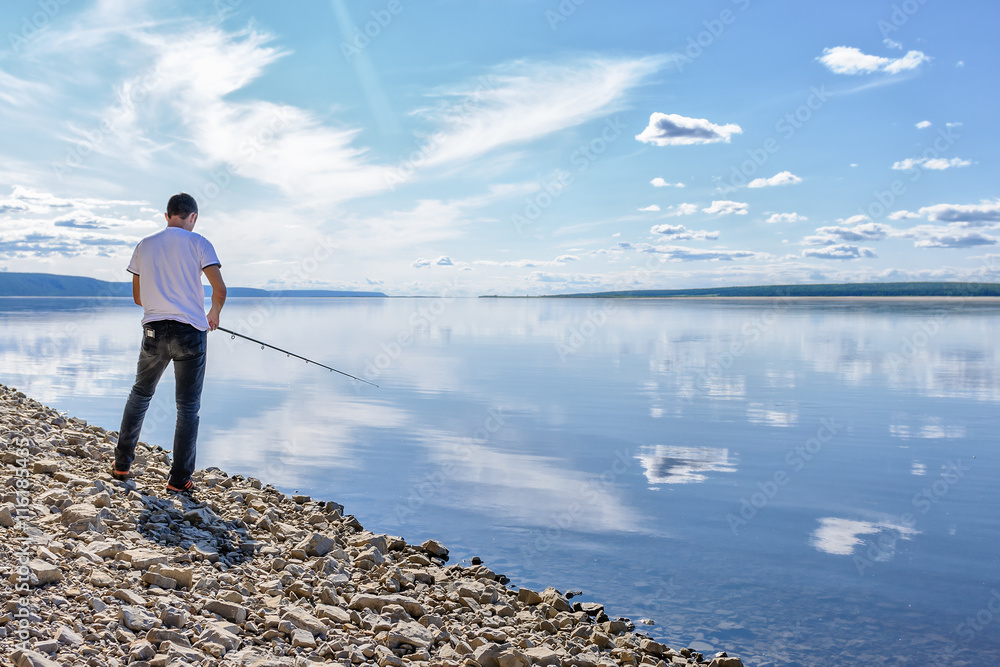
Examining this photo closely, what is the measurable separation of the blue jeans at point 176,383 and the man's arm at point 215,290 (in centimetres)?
15

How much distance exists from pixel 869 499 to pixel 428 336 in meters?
27.3

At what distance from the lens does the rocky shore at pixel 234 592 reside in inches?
142

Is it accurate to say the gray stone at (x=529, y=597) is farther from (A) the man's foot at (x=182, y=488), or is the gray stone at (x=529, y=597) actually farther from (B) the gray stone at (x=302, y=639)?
(A) the man's foot at (x=182, y=488)

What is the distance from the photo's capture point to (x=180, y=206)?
6234mm

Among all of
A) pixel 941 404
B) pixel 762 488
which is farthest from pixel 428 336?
pixel 762 488

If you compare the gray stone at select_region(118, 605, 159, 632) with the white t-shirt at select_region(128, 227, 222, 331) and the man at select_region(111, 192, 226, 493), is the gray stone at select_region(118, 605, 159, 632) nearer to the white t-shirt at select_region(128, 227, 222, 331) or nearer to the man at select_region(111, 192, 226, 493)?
the man at select_region(111, 192, 226, 493)

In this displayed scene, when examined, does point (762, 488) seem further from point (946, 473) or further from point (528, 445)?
point (528, 445)

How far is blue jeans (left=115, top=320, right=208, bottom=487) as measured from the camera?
6.07 m

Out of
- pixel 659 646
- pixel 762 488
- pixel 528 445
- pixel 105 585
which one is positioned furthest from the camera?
pixel 528 445

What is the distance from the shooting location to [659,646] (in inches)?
191

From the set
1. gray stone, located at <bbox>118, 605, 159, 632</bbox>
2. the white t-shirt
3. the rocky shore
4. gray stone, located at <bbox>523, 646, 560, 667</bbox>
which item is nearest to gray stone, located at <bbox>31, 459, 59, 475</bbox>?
the rocky shore

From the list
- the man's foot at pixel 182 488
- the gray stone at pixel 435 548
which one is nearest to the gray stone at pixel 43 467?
the man's foot at pixel 182 488

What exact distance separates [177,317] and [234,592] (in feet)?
8.81

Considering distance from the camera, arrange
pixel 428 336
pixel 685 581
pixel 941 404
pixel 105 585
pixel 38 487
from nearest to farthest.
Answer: pixel 105 585, pixel 38 487, pixel 685 581, pixel 941 404, pixel 428 336
